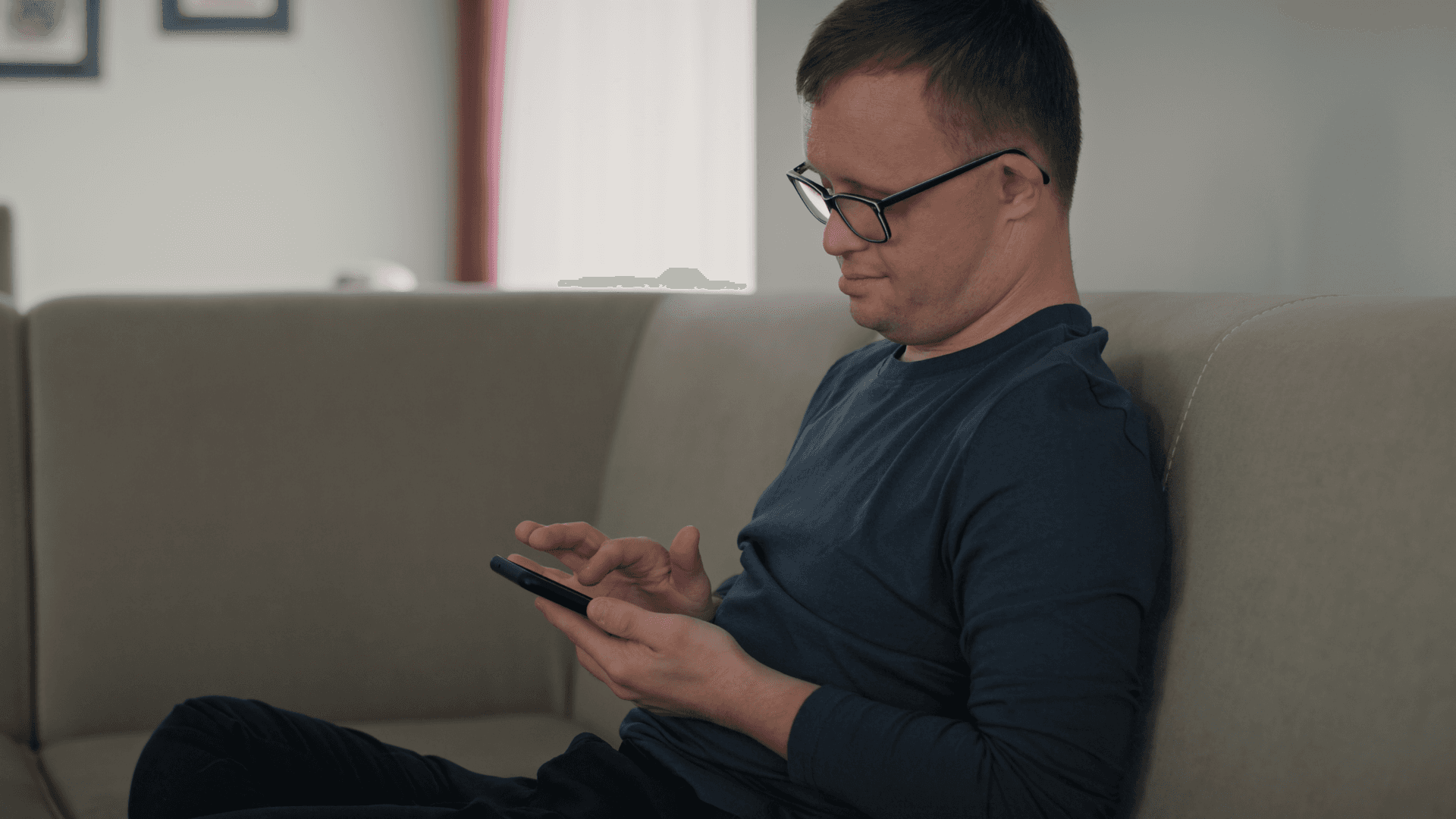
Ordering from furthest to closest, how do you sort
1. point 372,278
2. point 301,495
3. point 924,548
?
point 372,278 → point 301,495 → point 924,548

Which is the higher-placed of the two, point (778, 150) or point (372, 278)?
point (778, 150)

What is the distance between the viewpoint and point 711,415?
4.63 feet

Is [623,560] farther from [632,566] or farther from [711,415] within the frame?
[711,415]

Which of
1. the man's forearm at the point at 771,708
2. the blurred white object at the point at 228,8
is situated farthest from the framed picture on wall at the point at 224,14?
the man's forearm at the point at 771,708

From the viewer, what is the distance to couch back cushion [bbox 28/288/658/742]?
1.44 m

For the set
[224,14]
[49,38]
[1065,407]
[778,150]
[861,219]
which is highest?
[224,14]

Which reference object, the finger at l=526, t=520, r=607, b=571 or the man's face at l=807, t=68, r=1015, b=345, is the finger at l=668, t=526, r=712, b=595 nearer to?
the finger at l=526, t=520, r=607, b=571

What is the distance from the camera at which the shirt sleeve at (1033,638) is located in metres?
0.66

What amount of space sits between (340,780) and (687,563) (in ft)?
1.18

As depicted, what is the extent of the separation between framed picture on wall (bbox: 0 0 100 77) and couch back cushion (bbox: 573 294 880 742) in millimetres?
4636

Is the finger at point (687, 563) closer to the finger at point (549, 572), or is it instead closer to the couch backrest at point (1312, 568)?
the finger at point (549, 572)

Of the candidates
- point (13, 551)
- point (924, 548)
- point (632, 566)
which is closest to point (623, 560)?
point (632, 566)

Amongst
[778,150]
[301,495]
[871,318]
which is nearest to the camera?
[871,318]

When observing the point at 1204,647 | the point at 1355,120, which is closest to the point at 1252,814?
the point at 1204,647
